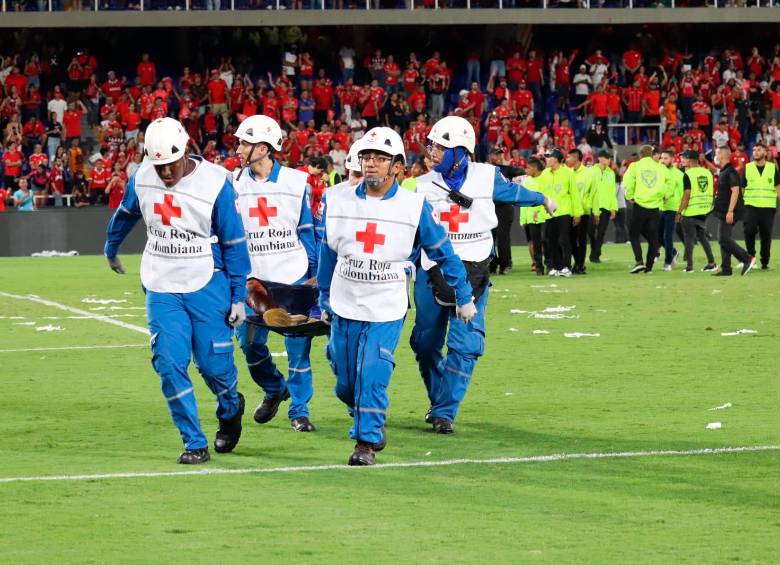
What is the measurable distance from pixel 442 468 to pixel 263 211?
2593mm

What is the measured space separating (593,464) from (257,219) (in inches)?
120

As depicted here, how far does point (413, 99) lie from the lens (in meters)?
41.6

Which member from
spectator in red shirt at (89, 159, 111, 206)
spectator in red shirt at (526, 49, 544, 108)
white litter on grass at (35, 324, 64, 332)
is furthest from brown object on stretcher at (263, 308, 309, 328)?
spectator in red shirt at (526, 49, 544, 108)

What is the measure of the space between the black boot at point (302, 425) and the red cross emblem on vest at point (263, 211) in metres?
1.34

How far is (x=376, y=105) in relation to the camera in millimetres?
41156

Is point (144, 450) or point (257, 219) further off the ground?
point (257, 219)

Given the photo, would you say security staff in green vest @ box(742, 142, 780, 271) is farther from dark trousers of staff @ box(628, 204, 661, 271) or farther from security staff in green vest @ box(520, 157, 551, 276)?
security staff in green vest @ box(520, 157, 551, 276)

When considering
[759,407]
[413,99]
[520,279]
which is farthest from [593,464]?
[413,99]

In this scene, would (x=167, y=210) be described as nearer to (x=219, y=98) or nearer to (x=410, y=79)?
(x=219, y=98)

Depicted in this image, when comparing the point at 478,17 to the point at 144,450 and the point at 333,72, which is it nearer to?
the point at 333,72

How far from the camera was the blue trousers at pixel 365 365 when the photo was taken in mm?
9023

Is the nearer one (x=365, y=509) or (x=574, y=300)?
(x=365, y=509)

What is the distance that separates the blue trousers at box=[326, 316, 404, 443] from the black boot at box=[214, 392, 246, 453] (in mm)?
659

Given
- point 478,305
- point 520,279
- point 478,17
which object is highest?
point 478,17
